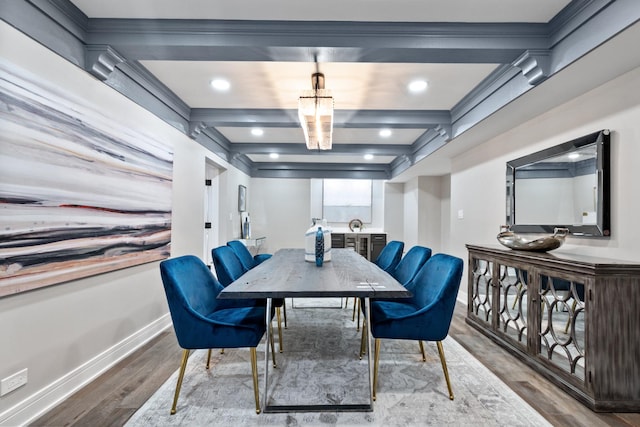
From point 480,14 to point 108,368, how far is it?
3417 mm

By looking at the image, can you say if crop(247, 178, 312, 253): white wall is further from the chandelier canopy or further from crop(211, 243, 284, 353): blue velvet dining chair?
crop(211, 243, 284, 353): blue velvet dining chair

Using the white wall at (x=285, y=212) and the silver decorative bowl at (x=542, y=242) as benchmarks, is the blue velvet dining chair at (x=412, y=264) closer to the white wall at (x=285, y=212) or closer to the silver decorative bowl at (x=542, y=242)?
the silver decorative bowl at (x=542, y=242)

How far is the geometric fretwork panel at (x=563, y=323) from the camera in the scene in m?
1.99

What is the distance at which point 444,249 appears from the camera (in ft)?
22.6

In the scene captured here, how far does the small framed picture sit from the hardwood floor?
3.70 metres

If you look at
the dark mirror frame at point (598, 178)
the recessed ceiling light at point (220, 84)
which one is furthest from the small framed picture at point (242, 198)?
the dark mirror frame at point (598, 178)

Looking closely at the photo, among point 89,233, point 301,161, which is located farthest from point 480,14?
point 301,161

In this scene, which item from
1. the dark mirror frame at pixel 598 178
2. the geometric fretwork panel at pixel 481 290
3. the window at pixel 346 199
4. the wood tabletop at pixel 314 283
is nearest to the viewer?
the wood tabletop at pixel 314 283

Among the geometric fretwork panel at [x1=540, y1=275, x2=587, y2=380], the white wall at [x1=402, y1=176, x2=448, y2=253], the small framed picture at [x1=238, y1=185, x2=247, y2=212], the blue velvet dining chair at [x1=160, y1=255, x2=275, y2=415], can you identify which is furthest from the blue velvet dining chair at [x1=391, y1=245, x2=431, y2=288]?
the small framed picture at [x1=238, y1=185, x2=247, y2=212]

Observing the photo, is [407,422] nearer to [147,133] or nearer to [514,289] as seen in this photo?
[514,289]

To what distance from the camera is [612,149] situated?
7.20ft

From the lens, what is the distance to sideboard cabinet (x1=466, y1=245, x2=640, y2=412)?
1847 millimetres

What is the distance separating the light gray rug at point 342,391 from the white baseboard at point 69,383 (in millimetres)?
437

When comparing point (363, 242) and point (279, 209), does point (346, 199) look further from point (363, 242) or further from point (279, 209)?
point (279, 209)
